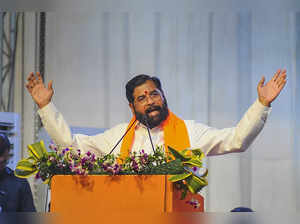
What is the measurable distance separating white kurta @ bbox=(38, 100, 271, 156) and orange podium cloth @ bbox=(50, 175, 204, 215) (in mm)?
1991

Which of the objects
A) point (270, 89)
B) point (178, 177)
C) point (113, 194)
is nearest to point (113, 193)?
point (113, 194)

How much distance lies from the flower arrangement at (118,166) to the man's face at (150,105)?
80.2 inches

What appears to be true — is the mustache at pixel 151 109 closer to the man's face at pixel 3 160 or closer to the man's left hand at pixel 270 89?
the man's left hand at pixel 270 89

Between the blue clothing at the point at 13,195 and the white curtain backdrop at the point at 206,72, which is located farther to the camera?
the white curtain backdrop at the point at 206,72

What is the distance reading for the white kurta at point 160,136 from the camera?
3406 mm

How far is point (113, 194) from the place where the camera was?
1.42 meters

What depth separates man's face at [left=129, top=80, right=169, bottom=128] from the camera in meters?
3.69

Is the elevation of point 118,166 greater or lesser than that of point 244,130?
lesser

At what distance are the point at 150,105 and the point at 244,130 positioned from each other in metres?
0.75

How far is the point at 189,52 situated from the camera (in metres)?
5.34

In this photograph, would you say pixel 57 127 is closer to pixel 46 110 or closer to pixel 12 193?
pixel 46 110

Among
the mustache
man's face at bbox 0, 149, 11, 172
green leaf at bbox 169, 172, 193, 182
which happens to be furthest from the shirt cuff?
green leaf at bbox 169, 172, 193, 182

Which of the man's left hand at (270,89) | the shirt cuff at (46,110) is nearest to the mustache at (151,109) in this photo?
the shirt cuff at (46,110)

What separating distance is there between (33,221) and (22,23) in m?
5.66
